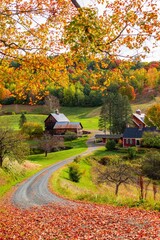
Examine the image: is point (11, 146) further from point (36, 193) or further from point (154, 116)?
point (154, 116)

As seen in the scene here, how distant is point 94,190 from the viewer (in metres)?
34.1

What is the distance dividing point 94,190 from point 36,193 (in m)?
10.3

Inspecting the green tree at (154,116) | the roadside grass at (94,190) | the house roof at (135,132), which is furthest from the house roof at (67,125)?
the roadside grass at (94,190)

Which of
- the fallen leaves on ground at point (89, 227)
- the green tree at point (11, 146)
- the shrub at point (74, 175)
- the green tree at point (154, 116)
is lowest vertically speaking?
the shrub at point (74, 175)

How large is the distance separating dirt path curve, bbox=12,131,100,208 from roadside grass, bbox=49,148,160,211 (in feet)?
2.98

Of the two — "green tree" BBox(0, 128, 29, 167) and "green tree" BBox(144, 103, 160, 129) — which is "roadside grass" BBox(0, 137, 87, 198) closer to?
"green tree" BBox(0, 128, 29, 167)

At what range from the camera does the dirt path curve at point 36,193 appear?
71.7 ft

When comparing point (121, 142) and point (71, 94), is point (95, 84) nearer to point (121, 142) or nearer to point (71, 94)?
point (121, 142)

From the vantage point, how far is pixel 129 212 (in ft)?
44.8

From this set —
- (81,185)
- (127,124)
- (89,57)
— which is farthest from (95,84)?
(127,124)

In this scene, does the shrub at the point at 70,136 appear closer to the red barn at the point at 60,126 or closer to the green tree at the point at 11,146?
the red barn at the point at 60,126

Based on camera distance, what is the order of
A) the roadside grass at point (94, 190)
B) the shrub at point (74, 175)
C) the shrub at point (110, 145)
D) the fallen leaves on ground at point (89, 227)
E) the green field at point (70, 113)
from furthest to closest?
the green field at point (70, 113) → the shrub at point (110, 145) → the shrub at point (74, 175) → the roadside grass at point (94, 190) → the fallen leaves on ground at point (89, 227)

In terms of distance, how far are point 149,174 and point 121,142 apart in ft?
74.9

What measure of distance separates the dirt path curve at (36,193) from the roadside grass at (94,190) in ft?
2.98
